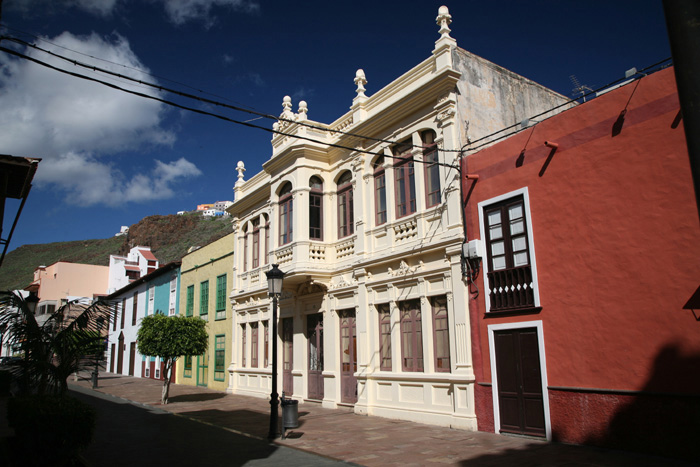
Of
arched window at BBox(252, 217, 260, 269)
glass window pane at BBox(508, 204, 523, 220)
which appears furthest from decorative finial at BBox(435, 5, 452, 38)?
arched window at BBox(252, 217, 260, 269)

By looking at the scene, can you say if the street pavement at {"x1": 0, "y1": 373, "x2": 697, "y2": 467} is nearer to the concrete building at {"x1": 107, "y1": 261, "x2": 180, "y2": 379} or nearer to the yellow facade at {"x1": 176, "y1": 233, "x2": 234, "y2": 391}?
the yellow facade at {"x1": 176, "y1": 233, "x2": 234, "y2": 391}

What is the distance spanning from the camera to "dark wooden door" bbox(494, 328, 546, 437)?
988 cm

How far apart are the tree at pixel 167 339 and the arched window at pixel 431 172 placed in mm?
10406

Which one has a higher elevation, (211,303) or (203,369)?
(211,303)

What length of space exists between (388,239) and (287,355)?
21.7 ft

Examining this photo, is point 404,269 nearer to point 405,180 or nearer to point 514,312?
point 405,180

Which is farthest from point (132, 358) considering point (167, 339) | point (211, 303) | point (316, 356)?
point (316, 356)

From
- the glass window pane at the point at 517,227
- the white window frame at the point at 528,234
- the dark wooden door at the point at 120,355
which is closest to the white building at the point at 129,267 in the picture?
the dark wooden door at the point at 120,355

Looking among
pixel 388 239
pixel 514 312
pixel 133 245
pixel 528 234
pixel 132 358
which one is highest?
pixel 133 245

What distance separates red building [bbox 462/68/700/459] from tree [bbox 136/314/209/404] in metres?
11.2

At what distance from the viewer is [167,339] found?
18.2 m

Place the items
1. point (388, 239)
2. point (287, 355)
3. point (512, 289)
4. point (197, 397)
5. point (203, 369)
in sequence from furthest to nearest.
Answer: point (203, 369) < point (197, 397) < point (287, 355) < point (388, 239) < point (512, 289)

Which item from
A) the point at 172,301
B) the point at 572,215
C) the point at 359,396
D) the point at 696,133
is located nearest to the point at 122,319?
→ the point at 172,301

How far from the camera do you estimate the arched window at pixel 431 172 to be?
12.9m
